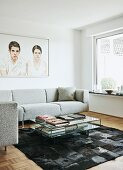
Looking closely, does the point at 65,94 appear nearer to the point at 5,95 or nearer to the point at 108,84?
the point at 108,84

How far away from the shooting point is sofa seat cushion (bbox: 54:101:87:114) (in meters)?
4.40

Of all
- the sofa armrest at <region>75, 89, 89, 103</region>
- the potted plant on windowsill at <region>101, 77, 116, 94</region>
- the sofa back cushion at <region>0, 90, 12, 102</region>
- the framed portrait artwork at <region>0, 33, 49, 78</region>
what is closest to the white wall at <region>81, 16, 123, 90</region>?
the potted plant on windowsill at <region>101, 77, 116, 94</region>

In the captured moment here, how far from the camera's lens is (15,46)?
466 cm

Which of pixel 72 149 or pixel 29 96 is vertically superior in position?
pixel 29 96

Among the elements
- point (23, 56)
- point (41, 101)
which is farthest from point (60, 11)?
point (41, 101)

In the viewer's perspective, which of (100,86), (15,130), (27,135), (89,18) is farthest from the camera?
(100,86)

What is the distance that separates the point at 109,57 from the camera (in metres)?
5.22

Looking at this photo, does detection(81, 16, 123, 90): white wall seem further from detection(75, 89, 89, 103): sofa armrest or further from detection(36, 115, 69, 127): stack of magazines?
detection(36, 115, 69, 127): stack of magazines

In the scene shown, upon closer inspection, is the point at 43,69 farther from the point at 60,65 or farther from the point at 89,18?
the point at 89,18

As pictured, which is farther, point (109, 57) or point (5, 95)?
point (109, 57)

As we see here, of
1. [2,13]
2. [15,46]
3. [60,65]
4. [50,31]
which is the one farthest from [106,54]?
[2,13]

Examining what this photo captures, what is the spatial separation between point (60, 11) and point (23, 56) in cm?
144

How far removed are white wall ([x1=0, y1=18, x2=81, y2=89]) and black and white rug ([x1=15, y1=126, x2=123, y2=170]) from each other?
173 centimetres

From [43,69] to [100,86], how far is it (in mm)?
1667
